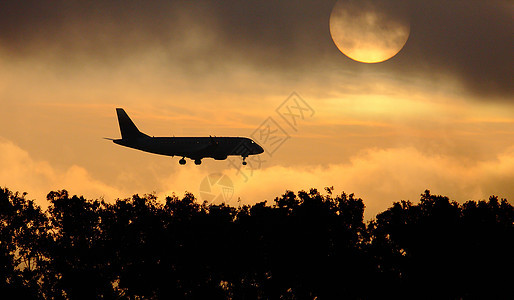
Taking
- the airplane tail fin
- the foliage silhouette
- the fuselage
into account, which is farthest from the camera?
the airplane tail fin

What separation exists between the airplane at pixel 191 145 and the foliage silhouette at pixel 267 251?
30043 mm

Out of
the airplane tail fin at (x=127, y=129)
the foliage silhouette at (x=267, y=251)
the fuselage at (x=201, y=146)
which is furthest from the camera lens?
the airplane tail fin at (x=127, y=129)

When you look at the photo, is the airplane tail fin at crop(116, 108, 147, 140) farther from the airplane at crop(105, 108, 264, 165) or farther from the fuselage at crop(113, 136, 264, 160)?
the fuselage at crop(113, 136, 264, 160)

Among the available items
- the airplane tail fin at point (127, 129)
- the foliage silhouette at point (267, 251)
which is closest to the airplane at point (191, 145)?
the airplane tail fin at point (127, 129)

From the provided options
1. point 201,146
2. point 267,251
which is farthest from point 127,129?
point 267,251

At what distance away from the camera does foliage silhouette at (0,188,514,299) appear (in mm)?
85625

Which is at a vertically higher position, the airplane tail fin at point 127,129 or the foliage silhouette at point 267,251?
the airplane tail fin at point 127,129

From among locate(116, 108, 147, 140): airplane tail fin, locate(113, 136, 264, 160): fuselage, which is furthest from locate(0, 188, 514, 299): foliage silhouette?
locate(116, 108, 147, 140): airplane tail fin

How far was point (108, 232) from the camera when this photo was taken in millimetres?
93875

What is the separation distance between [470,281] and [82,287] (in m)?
53.5

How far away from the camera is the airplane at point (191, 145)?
124 metres

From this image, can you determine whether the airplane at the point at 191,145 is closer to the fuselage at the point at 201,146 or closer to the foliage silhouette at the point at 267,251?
the fuselage at the point at 201,146

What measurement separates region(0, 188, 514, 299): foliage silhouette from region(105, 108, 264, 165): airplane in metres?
30.0

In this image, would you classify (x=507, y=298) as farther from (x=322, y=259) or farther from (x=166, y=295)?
(x=166, y=295)
